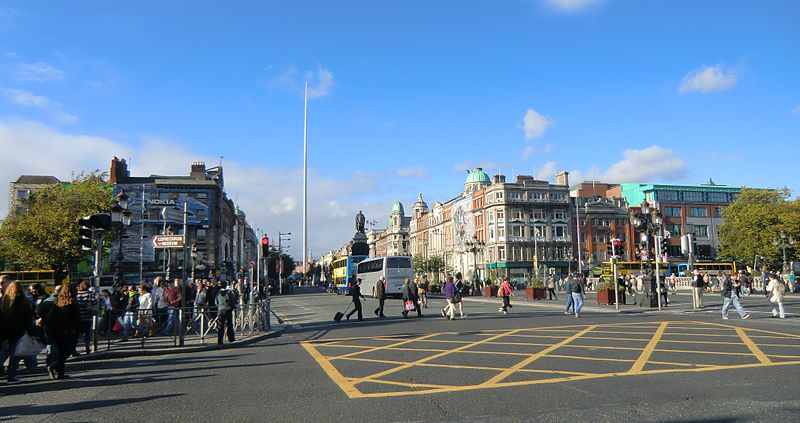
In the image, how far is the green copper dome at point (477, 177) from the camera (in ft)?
359

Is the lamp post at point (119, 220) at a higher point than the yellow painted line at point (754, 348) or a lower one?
higher

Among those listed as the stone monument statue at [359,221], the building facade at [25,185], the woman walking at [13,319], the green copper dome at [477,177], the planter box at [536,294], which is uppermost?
the green copper dome at [477,177]

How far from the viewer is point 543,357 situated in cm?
1113

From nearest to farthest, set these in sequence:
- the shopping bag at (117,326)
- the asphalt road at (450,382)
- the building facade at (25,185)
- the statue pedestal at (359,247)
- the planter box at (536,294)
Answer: the asphalt road at (450,382), the shopping bag at (117,326), the planter box at (536,294), the statue pedestal at (359,247), the building facade at (25,185)

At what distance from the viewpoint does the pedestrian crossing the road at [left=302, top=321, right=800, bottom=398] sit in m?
8.97

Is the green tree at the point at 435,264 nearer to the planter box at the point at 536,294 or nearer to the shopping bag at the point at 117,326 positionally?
the planter box at the point at 536,294

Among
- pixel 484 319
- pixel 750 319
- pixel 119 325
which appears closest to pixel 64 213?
pixel 119 325

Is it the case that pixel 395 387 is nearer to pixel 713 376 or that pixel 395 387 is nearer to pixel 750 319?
pixel 713 376

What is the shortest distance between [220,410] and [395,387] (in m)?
2.51

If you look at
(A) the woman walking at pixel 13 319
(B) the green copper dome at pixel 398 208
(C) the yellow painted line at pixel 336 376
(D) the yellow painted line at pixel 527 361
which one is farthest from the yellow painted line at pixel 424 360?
(B) the green copper dome at pixel 398 208

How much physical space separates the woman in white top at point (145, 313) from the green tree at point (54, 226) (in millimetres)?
28510

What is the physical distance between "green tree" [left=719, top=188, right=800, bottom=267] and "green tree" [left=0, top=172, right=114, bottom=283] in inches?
2572

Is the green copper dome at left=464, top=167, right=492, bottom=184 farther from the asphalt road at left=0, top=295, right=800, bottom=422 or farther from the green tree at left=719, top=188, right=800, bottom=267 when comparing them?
the asphalt road at left=0, top=295, right=800, bottom=422

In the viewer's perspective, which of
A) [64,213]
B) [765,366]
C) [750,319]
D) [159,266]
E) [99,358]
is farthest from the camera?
[159,266]
